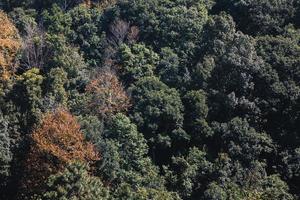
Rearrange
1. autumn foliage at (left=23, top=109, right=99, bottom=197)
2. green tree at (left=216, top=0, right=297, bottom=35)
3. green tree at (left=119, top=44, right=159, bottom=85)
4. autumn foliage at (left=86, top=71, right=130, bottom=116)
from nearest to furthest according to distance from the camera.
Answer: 1. autumn foliage at (left=23, top=109, right=99, bottom=197)
2. autumn foliage at (left=86, top=71, right=130, bottom=116)
3. green tree at (left=119, top=44, right=159, bottom=85)
4. green tree at (left=216, top=0, right=297, bottom=35)

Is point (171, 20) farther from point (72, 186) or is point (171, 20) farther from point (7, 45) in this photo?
point (72, 186)

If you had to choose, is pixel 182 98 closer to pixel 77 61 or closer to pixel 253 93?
pixel 253 93

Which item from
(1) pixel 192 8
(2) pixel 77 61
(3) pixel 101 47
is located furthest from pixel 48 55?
(1) pixel 192 8

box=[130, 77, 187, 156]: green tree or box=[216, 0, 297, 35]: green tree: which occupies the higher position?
box=[216, 0, 297, 35]: green tree

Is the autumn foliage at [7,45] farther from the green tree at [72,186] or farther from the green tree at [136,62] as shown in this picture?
the green tree at [72,186]

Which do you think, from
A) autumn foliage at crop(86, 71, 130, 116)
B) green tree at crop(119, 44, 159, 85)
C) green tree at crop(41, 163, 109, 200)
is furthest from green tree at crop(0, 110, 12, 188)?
green tree at crop(119, 44, 159, 85)

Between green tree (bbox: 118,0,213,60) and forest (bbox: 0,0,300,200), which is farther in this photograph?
green tree (bbox: 118,0,213,60)

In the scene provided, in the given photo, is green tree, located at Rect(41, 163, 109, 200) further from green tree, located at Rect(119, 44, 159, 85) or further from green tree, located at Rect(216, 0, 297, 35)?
green tree, located at Rect(216, 0, 297, 35)
